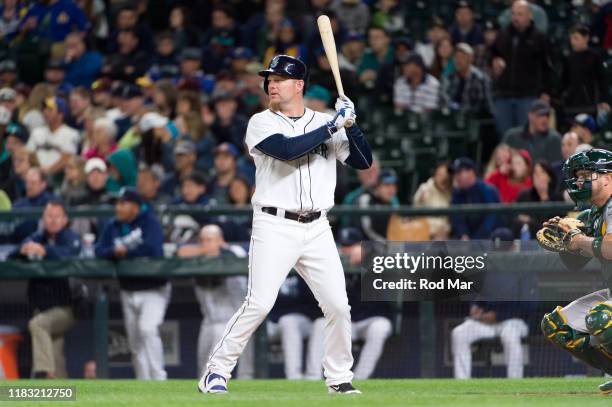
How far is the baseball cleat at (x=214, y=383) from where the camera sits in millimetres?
7285

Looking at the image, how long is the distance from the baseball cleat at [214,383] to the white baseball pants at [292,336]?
295 cm

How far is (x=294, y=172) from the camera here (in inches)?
285

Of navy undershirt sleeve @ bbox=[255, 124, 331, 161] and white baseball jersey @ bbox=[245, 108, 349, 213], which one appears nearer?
navy undershirt sleeve @ bbox=[255, 124, 331, 161]

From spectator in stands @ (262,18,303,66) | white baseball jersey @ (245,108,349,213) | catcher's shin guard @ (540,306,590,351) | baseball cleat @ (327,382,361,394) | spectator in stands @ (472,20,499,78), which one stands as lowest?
baseball cleat @ (327,382,361,394)

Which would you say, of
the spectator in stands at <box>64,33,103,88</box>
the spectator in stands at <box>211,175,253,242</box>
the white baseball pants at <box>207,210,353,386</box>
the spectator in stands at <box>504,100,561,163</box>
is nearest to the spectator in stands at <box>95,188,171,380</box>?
the spectator in stands at <box>211,175,253,242</box>

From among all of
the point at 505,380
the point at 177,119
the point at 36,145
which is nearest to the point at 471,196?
the point at 505,380

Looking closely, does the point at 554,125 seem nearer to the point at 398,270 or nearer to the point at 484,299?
the point at 484,299

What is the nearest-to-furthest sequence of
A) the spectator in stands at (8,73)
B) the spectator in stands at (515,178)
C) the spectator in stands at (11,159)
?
1. the spectator in stands at (515,178)
2. the spectator in stands at (11,159)
3. the spectator in stands at (8,73)

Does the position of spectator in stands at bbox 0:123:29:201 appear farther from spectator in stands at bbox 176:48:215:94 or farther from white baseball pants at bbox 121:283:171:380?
white baseball pants at bbox 121:283:171:380

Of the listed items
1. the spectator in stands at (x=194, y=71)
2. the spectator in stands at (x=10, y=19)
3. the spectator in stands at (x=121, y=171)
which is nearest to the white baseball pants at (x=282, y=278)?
the spectator in stands at (x=121, y=171)

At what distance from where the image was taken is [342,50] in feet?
48.1

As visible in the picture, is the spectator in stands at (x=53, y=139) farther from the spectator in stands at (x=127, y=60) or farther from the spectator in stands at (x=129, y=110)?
the spectator in stands at (x=127, y=60)

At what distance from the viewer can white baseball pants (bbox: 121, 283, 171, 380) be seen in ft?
34.2

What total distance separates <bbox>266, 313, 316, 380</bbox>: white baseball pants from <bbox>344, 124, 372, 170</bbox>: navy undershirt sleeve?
10.6 feet
